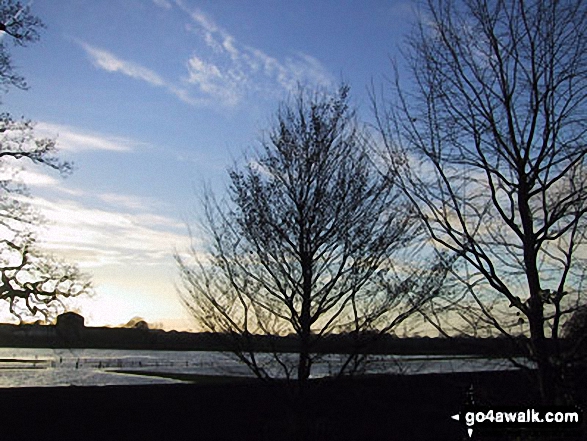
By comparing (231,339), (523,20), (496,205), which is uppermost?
(523,20)

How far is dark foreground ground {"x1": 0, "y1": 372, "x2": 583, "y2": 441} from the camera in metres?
9.34

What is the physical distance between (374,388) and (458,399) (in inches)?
96.6

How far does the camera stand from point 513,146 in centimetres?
531

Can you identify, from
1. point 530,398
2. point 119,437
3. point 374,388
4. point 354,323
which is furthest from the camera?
point 374,388

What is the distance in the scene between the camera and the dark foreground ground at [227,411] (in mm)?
9344

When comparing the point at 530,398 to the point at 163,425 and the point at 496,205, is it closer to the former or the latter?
the point at 496,205

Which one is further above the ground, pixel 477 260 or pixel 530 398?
pixel 477 260

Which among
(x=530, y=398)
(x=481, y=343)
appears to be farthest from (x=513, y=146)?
(x=530, y=398)

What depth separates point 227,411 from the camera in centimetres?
1088

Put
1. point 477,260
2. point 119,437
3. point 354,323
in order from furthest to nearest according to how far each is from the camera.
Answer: point 119,437, point 354,323, point 477,260

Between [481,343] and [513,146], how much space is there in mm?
1892

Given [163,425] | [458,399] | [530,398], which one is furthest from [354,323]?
[458,399]

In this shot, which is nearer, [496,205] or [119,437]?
[496,205]

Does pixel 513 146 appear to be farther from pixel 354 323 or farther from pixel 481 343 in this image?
pixel 354 323
